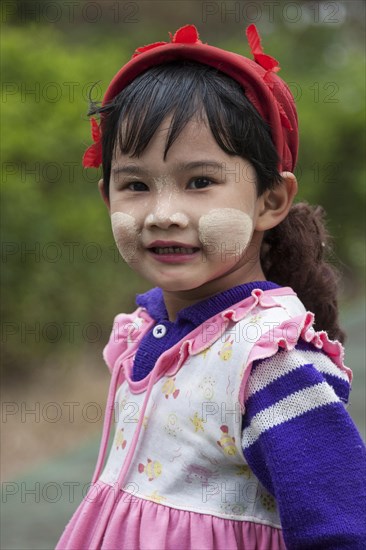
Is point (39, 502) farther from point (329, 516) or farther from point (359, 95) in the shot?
point (359, 95)

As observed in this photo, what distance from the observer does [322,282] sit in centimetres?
247

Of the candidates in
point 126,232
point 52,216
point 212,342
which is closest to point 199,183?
point 126,232

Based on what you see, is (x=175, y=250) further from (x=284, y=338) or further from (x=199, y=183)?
(x=284, y=338)

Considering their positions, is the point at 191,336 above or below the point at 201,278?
below

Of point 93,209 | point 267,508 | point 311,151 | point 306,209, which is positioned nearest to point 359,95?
point 311,151

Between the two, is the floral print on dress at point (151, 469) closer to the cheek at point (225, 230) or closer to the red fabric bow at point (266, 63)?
the cheek at point (225, 230)

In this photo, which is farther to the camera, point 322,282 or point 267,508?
point 322,282

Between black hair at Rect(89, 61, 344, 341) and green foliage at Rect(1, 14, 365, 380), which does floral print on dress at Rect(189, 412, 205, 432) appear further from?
green foliage at Rect(1, 14, 365, 380)

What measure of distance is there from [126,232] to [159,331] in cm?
30

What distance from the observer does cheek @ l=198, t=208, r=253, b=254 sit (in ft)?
6.54

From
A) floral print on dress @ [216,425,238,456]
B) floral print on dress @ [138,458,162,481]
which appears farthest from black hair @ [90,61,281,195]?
floral print on dress @ [138,458,162,481]

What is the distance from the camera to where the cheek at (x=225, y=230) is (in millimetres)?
1994

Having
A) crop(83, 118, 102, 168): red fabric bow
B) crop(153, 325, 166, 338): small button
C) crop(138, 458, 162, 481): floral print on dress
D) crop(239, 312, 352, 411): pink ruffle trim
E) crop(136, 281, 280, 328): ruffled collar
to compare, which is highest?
crop(83, 118, 102, 168): red fabric bow

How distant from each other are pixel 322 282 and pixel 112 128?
0.74 meters
